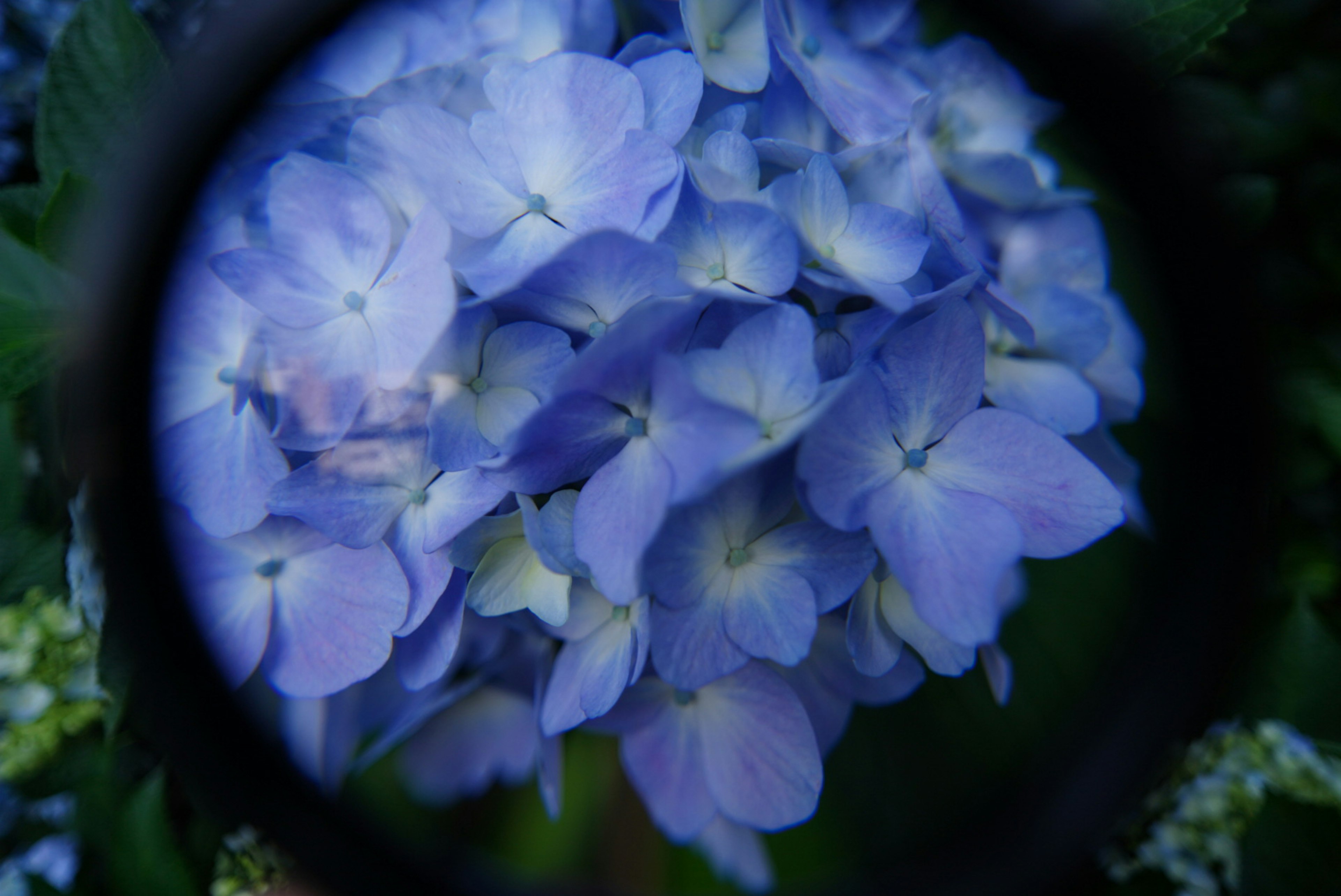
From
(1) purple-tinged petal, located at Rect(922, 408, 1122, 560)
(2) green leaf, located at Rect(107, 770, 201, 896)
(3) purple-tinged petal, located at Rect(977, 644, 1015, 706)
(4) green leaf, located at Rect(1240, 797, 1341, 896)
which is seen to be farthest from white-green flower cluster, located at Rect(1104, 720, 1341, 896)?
(2) green leaf, located at Rect(107, 770, 201, 896)

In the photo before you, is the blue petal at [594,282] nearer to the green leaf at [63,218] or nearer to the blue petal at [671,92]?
the blue petal at [671,92]

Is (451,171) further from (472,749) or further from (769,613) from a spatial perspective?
(472,749)

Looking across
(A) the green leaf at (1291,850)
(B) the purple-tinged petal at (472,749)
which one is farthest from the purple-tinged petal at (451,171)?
(A) the green leaf at (1291,850)

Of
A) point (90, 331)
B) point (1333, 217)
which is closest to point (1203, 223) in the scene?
point (1333, 217)

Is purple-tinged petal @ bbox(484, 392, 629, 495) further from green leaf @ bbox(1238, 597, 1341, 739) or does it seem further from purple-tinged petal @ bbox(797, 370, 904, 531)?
green leaf @ bbox(1238, 597, 1341, 739)

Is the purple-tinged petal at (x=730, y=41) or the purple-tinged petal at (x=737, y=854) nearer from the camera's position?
the purple-tinged petal at (x=730, y=41)

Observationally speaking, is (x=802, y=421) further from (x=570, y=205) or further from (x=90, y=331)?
(x=90, y=331)

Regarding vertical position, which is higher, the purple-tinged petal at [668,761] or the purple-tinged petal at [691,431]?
the purple-tinged petal at [691,431]
